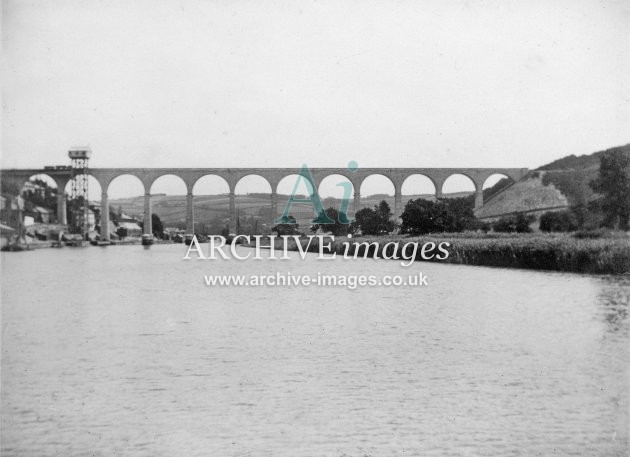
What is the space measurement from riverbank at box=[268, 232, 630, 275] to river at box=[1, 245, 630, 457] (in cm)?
539

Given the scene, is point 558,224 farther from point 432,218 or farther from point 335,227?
point 335,227

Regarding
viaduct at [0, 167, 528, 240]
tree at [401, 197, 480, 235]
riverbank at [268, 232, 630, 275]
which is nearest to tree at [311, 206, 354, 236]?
tree at [401, 197, 480, 235]

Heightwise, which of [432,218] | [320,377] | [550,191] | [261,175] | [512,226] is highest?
[261,175]

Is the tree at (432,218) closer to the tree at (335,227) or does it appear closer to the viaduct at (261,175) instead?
the tree at (335,227)

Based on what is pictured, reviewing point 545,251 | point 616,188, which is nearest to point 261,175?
point 616,188

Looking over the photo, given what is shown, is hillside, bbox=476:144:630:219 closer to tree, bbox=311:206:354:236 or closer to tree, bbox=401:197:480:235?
tree, bbox=401:197:480:235

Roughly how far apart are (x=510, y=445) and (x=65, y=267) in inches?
854

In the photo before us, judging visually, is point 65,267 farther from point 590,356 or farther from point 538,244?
point 590,356

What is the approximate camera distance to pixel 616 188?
2178 centimetres

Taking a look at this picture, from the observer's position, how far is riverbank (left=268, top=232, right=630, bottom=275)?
17875mm

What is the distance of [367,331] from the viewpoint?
9.20 meters

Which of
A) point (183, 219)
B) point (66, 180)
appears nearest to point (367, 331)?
point (66, 180)

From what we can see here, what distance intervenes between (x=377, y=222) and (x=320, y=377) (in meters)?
23.3

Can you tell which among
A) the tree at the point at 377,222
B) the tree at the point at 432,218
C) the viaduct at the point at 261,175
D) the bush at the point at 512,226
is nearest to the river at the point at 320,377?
the tree at the point at 432,218
